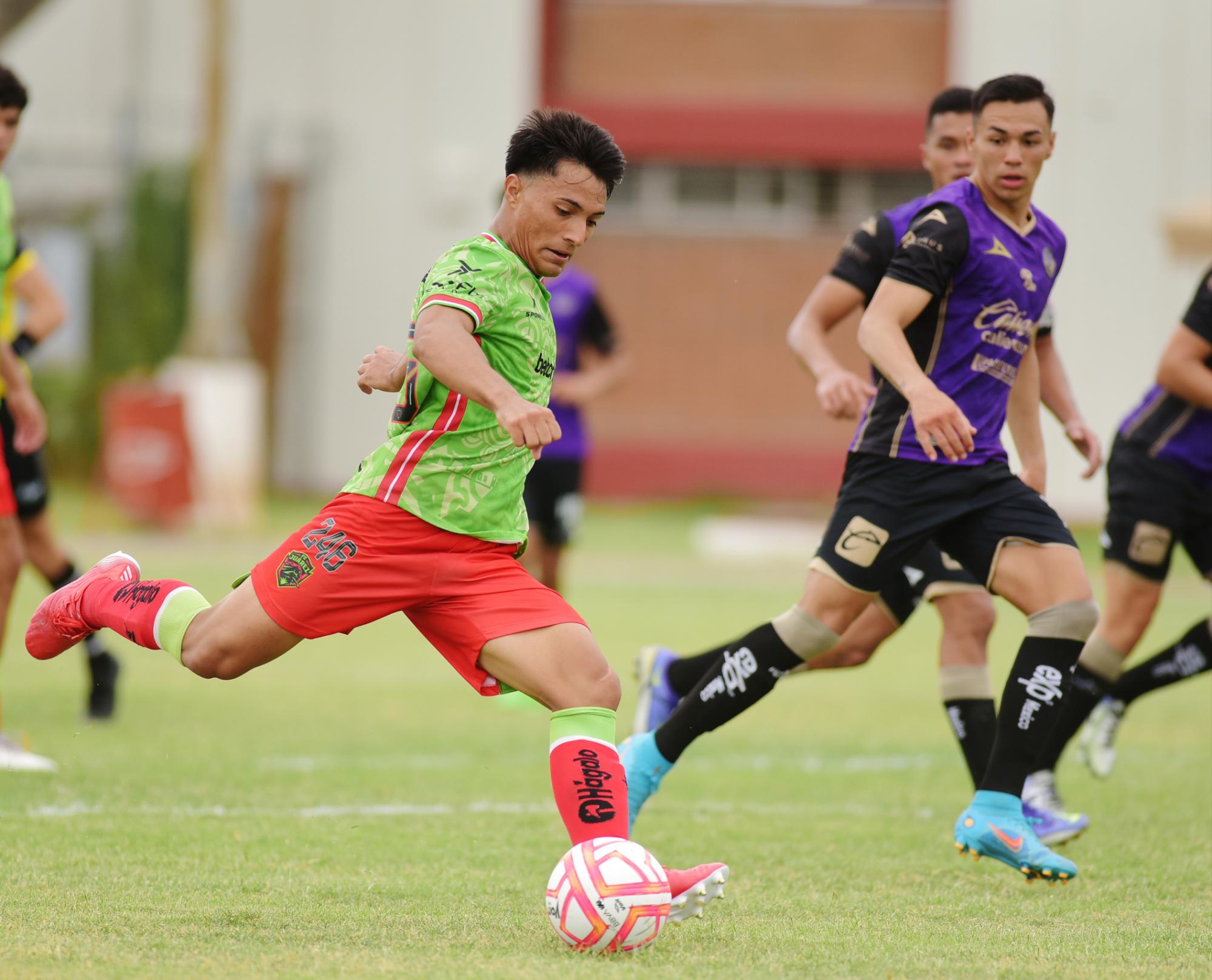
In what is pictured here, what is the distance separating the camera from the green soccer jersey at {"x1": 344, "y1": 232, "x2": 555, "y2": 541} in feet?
14.3

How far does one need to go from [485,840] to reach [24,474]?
2978mm

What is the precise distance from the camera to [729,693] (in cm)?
525

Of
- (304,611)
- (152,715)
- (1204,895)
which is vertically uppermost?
(304,611)

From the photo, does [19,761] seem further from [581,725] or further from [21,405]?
[581,725]

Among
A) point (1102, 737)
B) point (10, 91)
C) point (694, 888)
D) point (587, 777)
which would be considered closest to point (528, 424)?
point (587, 777)

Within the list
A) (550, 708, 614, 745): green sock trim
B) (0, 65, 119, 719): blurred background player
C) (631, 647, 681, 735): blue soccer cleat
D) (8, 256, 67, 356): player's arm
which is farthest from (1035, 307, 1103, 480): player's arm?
(8, 256, 67, 356): player's arm

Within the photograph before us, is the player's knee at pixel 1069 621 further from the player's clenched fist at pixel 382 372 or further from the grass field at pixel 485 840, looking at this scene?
the player's clenched fist at pixel 382 372

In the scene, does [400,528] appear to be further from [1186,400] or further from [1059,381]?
[1186,400]

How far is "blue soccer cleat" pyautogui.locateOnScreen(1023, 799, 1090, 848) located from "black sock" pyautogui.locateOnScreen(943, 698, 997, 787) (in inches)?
8.9

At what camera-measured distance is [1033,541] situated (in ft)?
16.7

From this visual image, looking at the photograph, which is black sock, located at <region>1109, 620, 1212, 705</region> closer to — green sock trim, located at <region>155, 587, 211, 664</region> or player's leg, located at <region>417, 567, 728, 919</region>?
→ player's leg, located at <region>417, 567, 728, 919</region>

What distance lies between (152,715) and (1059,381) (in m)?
4.76

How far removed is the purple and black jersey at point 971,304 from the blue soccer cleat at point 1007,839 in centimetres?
106

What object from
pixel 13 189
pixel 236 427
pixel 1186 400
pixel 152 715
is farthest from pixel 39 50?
pixel 1186 400
